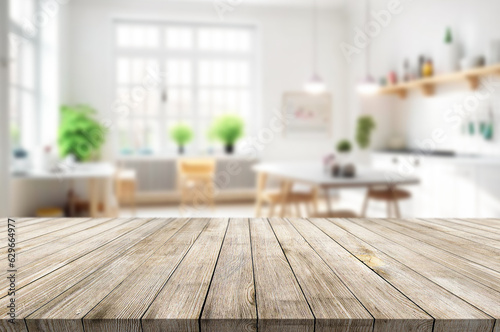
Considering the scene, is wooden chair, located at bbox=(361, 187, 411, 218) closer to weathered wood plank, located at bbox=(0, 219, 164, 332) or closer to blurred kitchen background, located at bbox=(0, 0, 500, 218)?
blurred kitchen background, located at bbox=(0, 0, 500, 218)

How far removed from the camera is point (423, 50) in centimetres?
575

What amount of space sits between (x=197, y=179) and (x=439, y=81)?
133 inches

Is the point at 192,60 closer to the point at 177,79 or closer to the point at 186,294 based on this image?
the point at 177,79

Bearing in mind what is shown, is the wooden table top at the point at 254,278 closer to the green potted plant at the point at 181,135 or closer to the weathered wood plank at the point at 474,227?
the weathered wood plank at the point at 474,227

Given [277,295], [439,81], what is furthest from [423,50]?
[277,295]

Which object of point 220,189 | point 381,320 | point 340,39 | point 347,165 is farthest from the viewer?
point 340,39

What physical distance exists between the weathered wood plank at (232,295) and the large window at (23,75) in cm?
386

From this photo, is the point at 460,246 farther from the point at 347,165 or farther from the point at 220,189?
the point at 220,189

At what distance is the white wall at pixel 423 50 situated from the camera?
15.5ft

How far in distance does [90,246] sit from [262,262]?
1.37 feet

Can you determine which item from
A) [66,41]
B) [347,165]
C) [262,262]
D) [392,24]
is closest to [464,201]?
[347,165]

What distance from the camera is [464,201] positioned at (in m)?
4.12

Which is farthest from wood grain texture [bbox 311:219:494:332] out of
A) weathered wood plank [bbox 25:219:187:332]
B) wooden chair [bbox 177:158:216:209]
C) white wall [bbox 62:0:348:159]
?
white wall [bbox 62:0:348:159]

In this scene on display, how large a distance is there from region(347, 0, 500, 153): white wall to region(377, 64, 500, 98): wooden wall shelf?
0.37 feet
